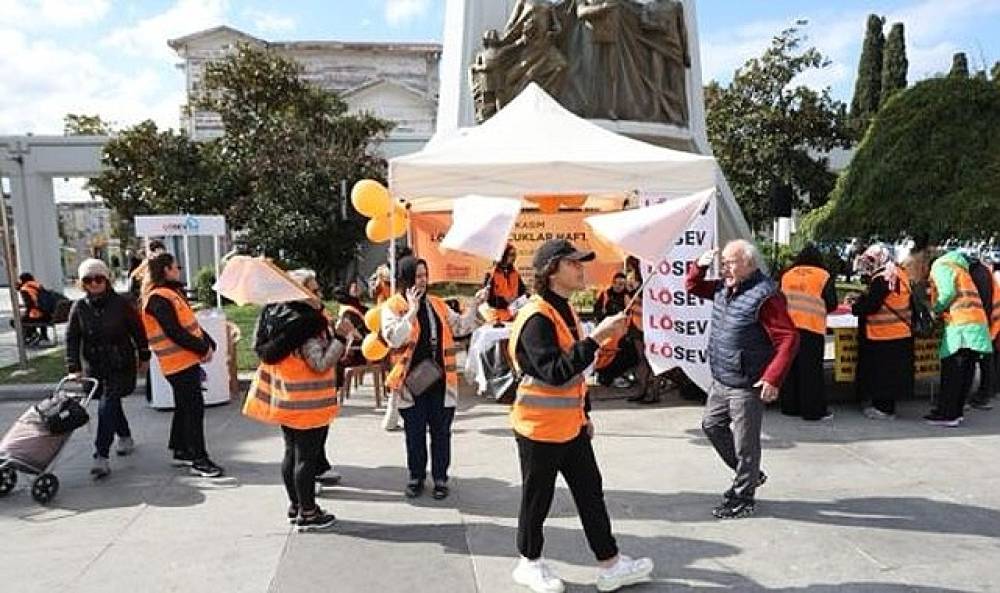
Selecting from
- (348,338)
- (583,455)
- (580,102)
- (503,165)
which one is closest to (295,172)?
(580,102)

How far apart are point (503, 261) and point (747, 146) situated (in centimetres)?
1684

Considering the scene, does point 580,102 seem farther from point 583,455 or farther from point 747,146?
point 747,146

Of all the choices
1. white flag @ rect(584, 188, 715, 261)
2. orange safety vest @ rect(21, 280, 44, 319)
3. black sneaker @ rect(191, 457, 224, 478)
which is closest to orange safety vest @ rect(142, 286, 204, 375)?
black sneaker @ rect(191, 457, 224, 478)

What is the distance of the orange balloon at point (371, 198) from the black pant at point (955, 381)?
565 cm

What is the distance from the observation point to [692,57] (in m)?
12.5

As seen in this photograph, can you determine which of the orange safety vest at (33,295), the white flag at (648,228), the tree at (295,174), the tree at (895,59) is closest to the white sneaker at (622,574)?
the white flag at (648,228)

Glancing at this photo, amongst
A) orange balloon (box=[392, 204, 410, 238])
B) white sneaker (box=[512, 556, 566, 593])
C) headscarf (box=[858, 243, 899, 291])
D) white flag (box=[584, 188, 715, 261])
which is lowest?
white sneaker (box=[512, 556, 566, 593])

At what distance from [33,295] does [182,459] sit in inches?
385

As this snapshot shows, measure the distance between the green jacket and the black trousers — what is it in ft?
3.58

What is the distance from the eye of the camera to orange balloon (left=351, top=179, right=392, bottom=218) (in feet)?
25.8

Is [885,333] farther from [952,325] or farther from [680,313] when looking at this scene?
[680,313]

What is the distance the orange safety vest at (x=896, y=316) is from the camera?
24.6ft

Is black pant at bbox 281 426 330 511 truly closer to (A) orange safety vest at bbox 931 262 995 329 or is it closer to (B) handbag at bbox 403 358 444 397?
(B) handbag at bbox 403 358 444 397

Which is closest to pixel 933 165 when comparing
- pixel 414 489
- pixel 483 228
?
pixel 483 228
